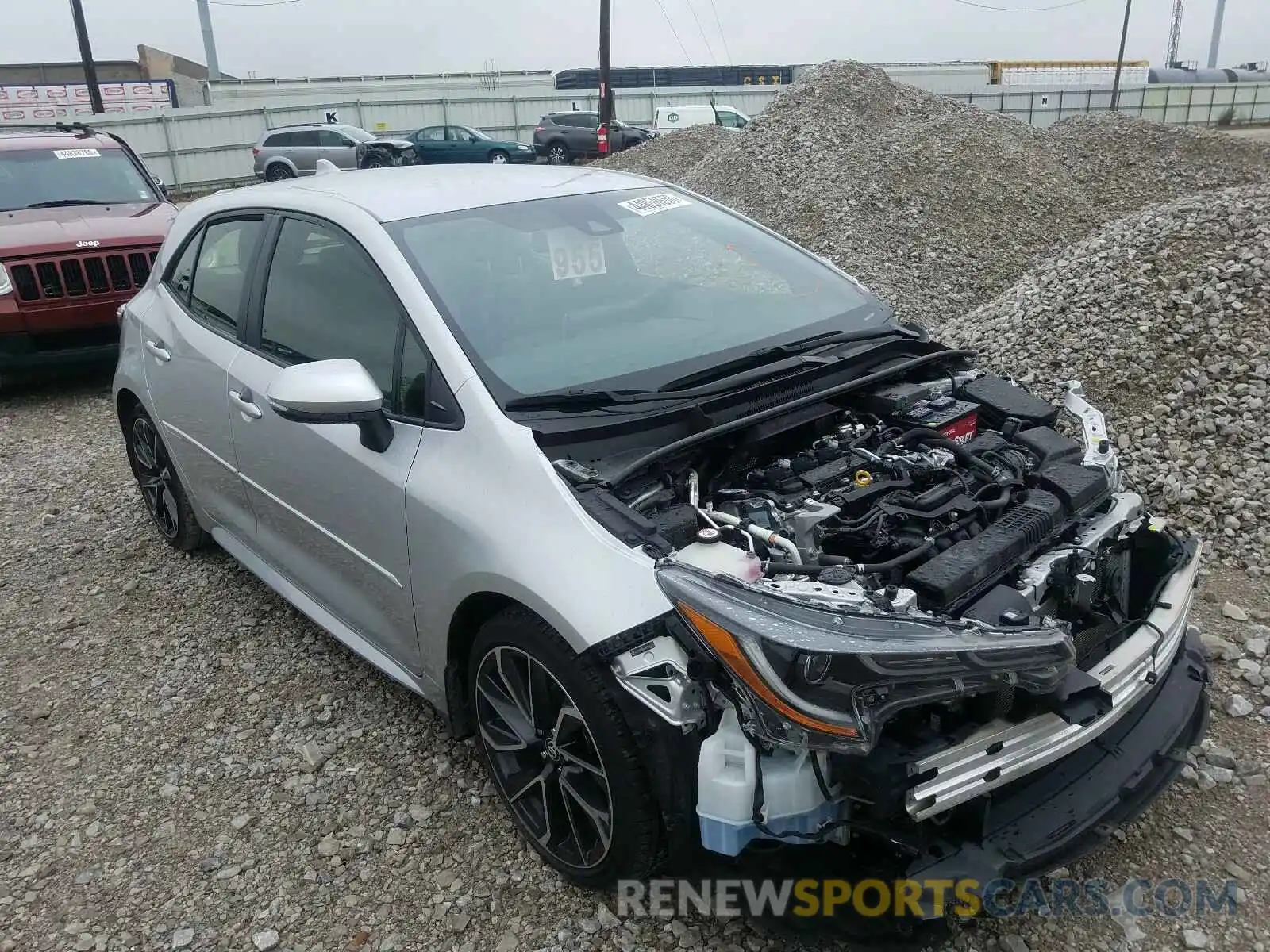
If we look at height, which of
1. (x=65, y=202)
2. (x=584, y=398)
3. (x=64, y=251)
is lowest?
(x=64, y=251)

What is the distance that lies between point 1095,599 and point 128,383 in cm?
414

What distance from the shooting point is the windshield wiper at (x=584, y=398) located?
8.41 ft

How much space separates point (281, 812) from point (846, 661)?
6.56 ft

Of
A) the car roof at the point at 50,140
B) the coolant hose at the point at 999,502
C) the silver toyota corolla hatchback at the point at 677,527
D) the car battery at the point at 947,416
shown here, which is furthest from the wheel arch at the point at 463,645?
the car roof at the point at 50,140

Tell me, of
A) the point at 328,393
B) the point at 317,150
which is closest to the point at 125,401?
the point at 328,393

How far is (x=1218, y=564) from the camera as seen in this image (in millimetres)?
4098

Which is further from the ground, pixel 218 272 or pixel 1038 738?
pixel 218 272

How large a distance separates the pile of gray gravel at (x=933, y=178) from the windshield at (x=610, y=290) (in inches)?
199

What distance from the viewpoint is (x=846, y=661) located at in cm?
183

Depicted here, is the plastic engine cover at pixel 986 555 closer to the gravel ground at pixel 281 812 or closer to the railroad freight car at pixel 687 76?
the gravel ground at pixel 281 812

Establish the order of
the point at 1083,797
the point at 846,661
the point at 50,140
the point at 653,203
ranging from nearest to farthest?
1. the point at 846,661
2. the point at 1083,797
3. the point at 653,203
4. the point at 50,140

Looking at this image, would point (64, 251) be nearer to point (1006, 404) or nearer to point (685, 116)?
point (1006, 404)

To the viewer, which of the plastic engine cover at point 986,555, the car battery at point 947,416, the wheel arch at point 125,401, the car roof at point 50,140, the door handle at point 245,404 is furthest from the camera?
the car roof at point 50,140

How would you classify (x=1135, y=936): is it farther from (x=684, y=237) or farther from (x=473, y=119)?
(x=473, y=119)
